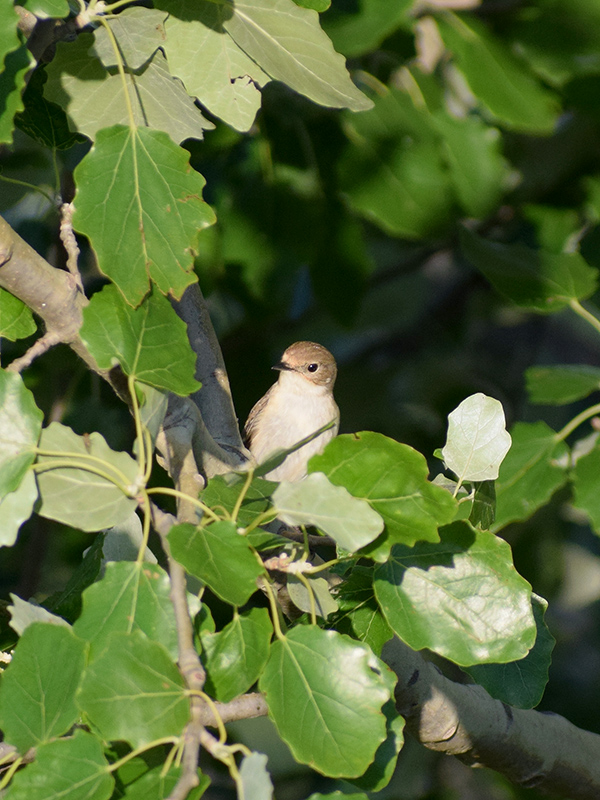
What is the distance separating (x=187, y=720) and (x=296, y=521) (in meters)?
0.34

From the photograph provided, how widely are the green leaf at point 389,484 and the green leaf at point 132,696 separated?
1.34 feet

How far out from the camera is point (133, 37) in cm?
180

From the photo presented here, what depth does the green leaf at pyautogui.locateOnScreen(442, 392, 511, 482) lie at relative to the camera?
171 centimetres

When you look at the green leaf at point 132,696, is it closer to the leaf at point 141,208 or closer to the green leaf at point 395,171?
the leaf at point 141,208

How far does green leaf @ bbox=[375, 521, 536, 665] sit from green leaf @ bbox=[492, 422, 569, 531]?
1.33m

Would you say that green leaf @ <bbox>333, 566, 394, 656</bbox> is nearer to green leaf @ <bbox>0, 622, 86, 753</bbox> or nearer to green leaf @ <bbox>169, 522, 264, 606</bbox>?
green leaf @ <bbox>169, 522, 264, 606</bbox>

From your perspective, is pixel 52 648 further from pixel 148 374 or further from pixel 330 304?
pixel 330 304

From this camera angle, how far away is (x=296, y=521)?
1449 mm

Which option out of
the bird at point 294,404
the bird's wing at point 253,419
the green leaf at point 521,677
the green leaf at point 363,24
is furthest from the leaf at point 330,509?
the bird's wing at point 253,419

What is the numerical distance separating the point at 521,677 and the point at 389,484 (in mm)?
581

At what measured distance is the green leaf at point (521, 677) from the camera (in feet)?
5.88

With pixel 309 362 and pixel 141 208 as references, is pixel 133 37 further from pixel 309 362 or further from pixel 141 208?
pixel 309 362

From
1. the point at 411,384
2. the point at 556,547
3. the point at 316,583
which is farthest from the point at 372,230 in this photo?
the point at 316,583

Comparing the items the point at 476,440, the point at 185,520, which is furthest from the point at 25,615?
the point at 476,440
